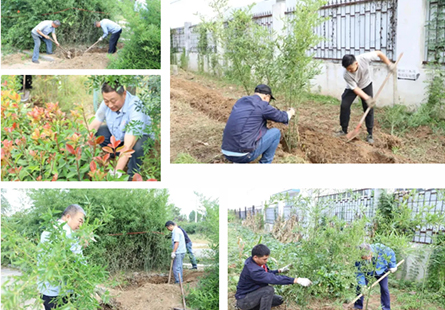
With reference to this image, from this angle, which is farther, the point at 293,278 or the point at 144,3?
the point at 144,3

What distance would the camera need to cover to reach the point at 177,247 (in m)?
5.19

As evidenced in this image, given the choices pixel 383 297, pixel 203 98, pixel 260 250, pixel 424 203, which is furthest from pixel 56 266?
pixel 424 203

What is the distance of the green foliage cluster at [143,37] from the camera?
502 centimetres

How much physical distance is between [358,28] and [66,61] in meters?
3.63

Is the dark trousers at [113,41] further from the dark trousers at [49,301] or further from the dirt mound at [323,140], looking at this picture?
the dark trousers at [49,301]

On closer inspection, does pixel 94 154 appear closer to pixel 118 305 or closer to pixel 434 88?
pixel 118 305

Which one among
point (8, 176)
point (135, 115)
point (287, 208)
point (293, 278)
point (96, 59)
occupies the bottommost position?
point (293, 278)

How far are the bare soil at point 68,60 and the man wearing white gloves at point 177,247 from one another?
6.23 feet

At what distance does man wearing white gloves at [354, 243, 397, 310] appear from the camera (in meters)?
4.30

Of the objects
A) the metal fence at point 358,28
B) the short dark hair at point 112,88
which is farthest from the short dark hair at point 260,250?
the metal fence at point 358,28

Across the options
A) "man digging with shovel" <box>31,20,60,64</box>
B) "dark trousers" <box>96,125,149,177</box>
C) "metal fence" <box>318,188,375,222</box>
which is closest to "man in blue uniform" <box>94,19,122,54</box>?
"man digging with shovel" <box>31,20,60,64</box>

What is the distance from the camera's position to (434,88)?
566 centimetres

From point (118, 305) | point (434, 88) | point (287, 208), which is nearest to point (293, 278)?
point (287, 208)

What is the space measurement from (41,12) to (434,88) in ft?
15.1
